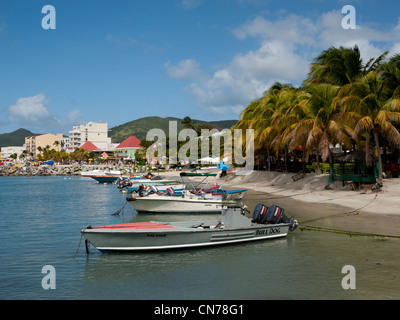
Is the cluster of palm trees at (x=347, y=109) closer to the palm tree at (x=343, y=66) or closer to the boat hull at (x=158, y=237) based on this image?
the palm tree at (x=343, y=66)

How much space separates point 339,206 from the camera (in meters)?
24.3

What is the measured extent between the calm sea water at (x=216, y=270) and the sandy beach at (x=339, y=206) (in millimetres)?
1905

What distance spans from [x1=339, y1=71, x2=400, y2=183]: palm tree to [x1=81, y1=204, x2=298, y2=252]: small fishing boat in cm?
1466

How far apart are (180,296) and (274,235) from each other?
7.28 m

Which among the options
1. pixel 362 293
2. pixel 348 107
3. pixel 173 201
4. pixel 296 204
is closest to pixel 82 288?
pixel 362 293

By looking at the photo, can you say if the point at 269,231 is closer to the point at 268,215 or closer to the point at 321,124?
the point at 268,215

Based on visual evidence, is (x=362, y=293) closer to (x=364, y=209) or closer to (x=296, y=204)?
A: (x=364, y=209)

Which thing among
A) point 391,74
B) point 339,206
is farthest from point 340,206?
point 391,74

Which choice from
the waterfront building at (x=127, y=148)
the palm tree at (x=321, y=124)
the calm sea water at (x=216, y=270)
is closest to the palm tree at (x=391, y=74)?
the palm tree at (x=321, y=124)

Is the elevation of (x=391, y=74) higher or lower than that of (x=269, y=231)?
higher

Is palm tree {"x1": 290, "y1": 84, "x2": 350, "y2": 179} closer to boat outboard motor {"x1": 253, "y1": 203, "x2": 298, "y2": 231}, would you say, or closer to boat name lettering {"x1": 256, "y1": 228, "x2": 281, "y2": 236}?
boat outboard motor {"x1": 253, "y1": 203, "x2": 298, "y2": 231}

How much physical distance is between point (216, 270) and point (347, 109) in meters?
21.9

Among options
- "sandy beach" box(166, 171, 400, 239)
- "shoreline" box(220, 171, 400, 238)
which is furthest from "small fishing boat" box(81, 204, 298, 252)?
"shoreline" box(220, 171, 400, 238)

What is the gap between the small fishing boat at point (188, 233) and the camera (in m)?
13.8
